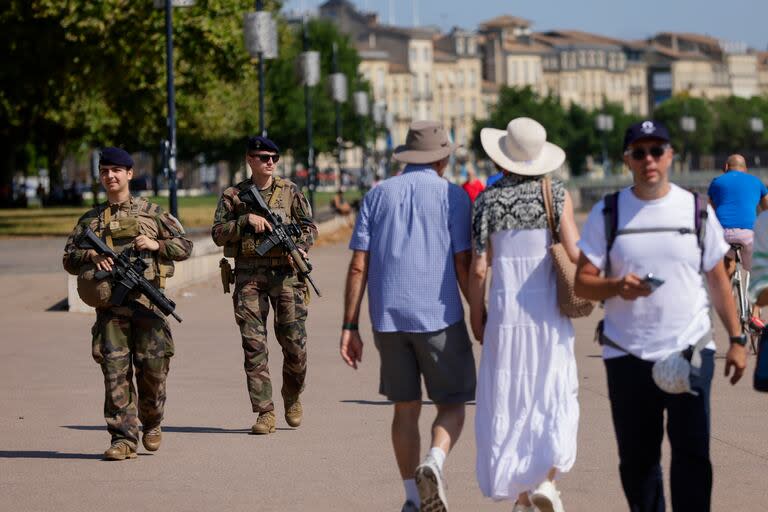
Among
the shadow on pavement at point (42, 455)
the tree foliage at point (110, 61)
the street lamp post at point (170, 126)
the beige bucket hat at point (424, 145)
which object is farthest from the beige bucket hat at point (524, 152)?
the tree foliage at point (110, 61)

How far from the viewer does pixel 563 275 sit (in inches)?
297

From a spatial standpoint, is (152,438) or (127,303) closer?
(127,303)

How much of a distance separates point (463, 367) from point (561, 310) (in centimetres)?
53

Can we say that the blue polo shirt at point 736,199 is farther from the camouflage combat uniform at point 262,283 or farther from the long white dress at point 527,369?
the long white dress at point 527,369

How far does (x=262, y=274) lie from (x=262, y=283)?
0.05m

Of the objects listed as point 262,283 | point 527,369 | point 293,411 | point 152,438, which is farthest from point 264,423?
point 527,369

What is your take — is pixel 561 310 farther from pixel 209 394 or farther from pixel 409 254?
pixel 209 394

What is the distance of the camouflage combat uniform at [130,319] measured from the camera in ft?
33.5

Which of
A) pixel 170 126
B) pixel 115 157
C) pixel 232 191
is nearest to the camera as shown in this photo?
pixel 115 157

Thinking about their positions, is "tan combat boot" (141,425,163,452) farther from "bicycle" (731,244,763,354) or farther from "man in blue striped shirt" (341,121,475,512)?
"bicycle" (731,244,763,354)

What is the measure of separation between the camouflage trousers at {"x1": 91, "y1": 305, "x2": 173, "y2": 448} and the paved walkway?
24 centimetres

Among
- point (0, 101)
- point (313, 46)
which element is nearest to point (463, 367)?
point (0, 101)

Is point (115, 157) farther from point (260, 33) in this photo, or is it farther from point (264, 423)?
point (260, 33)

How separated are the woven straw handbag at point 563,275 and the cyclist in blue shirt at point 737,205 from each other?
8152 millimetres
